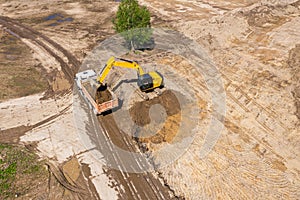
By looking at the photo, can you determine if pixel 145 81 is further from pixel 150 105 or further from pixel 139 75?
pixel 150 105

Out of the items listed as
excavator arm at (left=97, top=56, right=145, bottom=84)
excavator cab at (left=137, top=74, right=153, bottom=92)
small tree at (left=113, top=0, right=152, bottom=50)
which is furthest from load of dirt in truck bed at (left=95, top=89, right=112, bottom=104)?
small tree at (left=113, top=0, right=152, bottom=50)

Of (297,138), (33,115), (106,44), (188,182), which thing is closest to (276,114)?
(297,138)

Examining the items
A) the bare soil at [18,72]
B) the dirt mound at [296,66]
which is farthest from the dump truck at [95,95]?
the dirt mound at [296,66]

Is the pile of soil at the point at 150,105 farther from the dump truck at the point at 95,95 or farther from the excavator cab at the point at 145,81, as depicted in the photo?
the dump truck at the point at 95,95

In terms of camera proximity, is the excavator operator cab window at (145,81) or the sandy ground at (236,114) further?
the excavator operator cab window at (145,81)

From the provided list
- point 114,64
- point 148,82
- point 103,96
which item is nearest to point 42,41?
point 114,64
